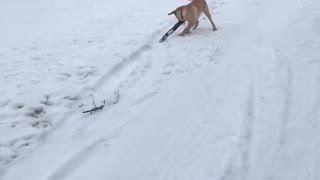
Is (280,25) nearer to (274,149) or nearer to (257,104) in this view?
(257,104)

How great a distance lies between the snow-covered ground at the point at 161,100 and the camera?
15.6ft

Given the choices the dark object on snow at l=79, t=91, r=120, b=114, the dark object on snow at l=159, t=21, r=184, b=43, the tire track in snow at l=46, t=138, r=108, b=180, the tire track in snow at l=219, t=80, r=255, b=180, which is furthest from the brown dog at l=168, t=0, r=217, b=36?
the tire track in snow at l=46, t=138, r=108, b=180

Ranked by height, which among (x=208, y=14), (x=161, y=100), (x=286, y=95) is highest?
(x=208, y=14)

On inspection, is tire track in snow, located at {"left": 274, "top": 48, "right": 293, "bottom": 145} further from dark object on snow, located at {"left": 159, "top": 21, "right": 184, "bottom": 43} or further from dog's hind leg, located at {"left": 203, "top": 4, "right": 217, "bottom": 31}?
dark object on snow, located at {"left": 159, "top": 21, "right": 184, "bottom": 43}

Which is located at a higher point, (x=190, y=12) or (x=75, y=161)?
(x=190, y=12)

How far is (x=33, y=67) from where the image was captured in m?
7.52

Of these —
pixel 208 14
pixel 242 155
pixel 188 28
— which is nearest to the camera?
pixel 242 155

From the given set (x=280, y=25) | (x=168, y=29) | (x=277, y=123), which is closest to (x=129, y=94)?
(x=277, y=123)

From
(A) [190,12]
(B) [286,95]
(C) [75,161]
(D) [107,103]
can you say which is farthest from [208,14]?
(C) [75,161]

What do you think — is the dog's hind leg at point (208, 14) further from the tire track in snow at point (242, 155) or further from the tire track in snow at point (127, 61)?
the tire track in snow at point (242, 155)

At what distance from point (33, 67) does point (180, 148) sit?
3604mm

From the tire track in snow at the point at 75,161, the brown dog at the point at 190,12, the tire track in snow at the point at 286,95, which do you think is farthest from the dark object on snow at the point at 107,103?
the brown dog at the point at 190,12

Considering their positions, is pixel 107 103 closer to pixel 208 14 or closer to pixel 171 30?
pixel 171 30

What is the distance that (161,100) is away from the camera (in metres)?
6.29
